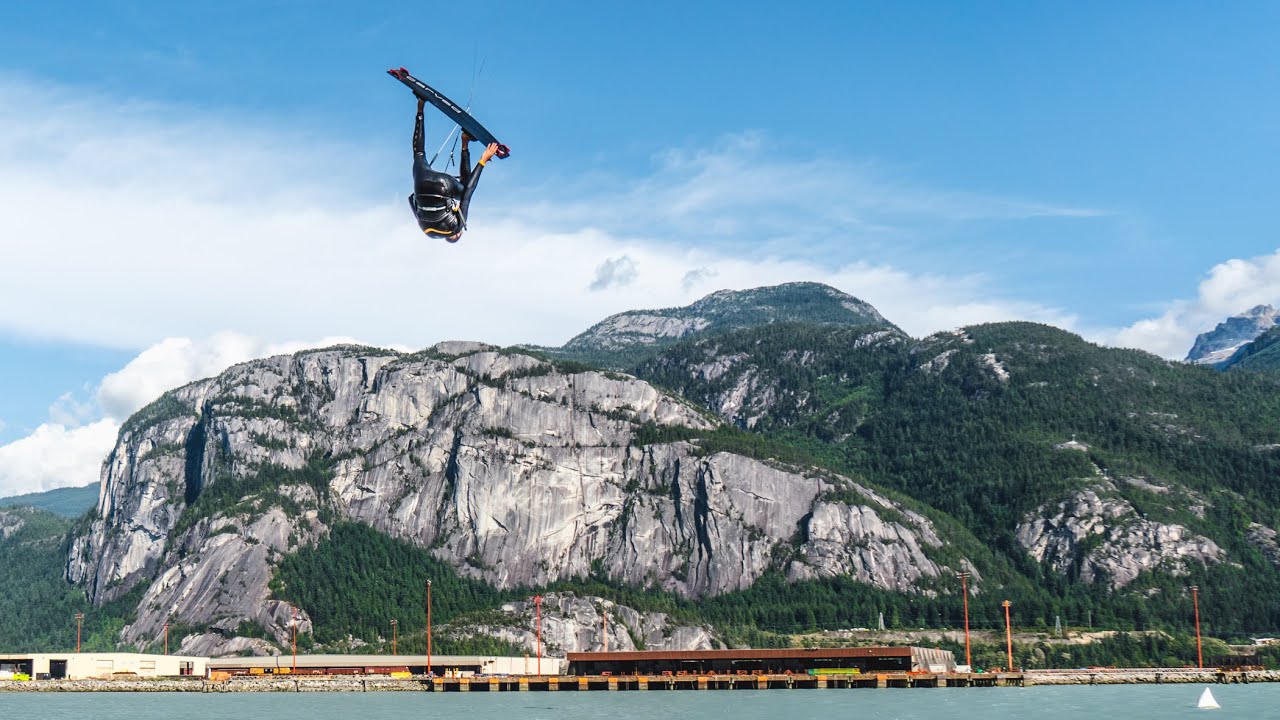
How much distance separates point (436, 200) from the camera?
50.0m

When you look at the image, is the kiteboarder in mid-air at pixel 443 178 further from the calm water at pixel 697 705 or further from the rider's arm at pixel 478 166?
the calm water at pixel 697 705

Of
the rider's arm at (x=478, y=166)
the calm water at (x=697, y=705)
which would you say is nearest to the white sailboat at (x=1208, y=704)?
the calm water at (x=697, y=705)

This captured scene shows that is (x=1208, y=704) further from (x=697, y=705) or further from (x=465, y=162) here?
(x=465, y=162)

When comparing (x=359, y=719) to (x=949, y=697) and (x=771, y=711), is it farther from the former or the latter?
(x=949, y=697)

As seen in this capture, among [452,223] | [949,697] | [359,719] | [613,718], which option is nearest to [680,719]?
[613,718]

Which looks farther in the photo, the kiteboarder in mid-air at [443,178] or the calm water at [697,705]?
the calm water at [697,705]

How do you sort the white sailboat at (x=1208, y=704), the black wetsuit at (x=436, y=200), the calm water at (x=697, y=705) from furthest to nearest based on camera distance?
the white sailboat at (x=1208, y=704) < the calm water at (x=697, y=705) < the black wetsuit at (x=436, y=200)

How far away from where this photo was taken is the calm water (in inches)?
5482

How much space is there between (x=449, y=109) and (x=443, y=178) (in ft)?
10.6

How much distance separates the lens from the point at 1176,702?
157250 millimetres

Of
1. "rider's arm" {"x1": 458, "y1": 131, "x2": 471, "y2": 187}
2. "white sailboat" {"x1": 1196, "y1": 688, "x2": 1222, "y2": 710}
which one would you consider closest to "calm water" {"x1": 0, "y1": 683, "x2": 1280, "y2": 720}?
"white sailboat" {"x1": 1196, "y1": 688, "x2": 1222, "y2": 710}

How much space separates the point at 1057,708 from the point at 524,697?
234 ft

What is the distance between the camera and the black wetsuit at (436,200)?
49.9 metres

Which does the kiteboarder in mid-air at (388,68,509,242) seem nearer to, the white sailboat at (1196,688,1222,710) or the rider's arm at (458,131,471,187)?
the rider's arm at (458,131,471,187)
